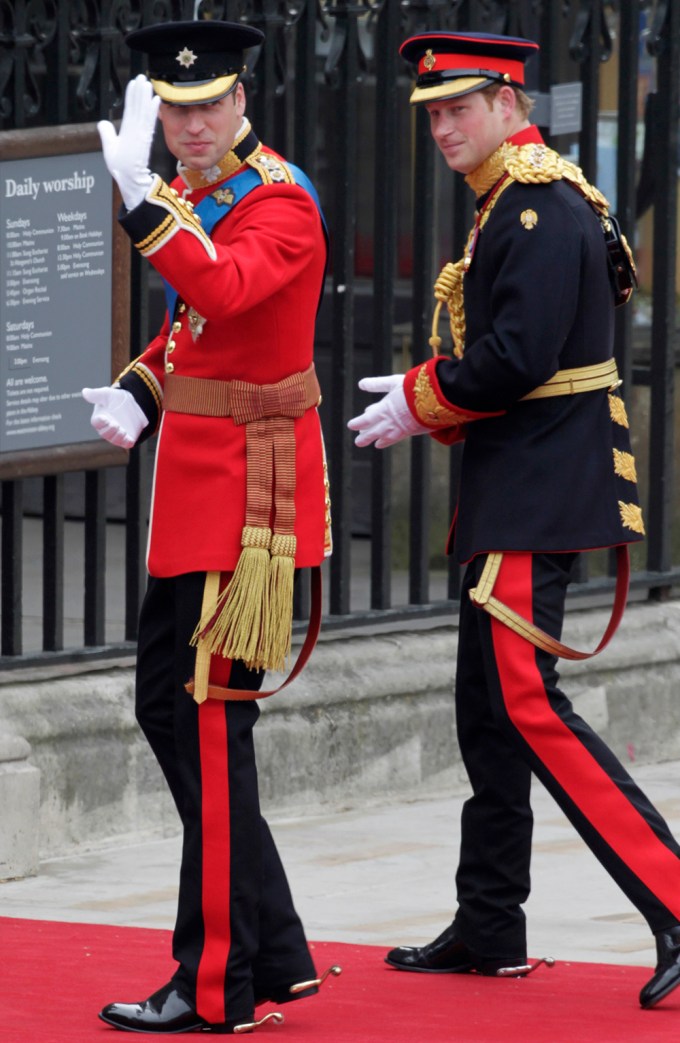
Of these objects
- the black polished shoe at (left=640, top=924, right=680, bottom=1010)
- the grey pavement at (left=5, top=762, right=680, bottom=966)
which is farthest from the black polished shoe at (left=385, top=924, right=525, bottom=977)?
the black polished shoe at (left=640, top=924, right=680, bottom=1010)

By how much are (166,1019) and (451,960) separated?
2.68ft

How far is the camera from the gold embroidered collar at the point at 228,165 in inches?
181

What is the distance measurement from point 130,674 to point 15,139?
4.75ft

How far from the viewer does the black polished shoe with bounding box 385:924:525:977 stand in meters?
5.12

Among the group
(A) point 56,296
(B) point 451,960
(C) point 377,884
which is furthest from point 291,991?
(A) point 56,296

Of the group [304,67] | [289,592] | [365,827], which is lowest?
[365,827]


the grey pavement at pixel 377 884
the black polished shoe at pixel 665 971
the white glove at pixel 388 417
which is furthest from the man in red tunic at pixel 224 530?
the grey pavement at pixel 377 884

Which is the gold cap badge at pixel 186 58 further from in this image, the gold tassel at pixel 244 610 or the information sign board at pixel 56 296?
the information sign board at pixel 56 296

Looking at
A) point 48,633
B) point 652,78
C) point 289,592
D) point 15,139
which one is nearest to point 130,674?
point 48,633

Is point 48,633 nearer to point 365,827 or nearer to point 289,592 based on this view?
point 365,827

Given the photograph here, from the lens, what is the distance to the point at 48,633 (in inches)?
254

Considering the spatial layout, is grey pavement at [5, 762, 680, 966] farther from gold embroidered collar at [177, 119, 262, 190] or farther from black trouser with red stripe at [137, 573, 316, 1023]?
gold embroidered collar at [177, 119, 262, 190]

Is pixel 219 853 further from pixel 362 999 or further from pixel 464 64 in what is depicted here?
pixel 464 64

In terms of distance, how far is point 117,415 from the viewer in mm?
4750
